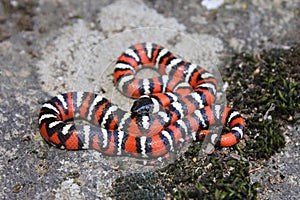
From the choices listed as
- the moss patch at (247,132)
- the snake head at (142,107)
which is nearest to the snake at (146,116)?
the snake head at (142,107)

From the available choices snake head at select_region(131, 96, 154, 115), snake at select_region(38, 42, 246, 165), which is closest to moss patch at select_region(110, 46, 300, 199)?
snake at select_region(38, 42, 246, 165)

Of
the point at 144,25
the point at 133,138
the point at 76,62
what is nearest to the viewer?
the point at 133,138

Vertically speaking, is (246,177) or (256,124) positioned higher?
(256,124)

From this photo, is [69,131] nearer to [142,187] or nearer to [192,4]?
[142,187]

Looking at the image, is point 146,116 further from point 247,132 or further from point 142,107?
point 247,132

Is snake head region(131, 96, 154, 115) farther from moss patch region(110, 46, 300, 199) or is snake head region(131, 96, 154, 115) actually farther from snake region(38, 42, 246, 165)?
moss patch region(110, 46, 300, 199)

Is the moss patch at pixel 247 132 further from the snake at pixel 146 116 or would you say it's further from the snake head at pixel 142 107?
the snake head at pixel 142 107

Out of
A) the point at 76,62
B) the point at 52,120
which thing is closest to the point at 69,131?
the point at 52,120
